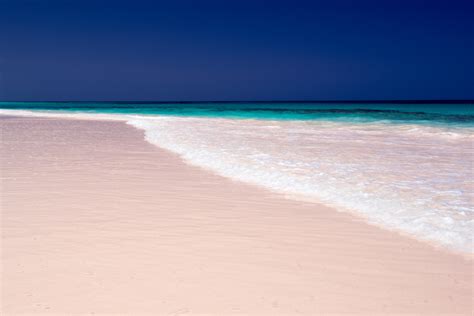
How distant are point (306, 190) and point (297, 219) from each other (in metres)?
1.51

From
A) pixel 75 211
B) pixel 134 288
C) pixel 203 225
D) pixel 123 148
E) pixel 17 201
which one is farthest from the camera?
pixel 123 148

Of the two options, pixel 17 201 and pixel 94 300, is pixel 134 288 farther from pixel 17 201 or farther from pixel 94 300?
pixel 17 201

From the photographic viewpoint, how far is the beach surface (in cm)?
282

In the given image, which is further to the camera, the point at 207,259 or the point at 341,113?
the point at 341,113

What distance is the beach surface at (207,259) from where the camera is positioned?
282cm

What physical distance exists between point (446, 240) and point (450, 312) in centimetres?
148

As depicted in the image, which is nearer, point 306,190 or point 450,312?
point 450,312

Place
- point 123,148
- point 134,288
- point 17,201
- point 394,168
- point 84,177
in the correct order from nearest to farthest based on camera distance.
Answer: point 134,288, point 17,201, point 84,177, point 394,168, point 123,148

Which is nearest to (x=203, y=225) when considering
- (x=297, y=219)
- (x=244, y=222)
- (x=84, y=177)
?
(x=244, y=222)

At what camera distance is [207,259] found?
355cm

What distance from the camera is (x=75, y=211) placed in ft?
16.5

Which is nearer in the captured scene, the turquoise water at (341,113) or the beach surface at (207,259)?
the beach surface at (207,259)

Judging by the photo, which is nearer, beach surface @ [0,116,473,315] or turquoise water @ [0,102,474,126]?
beach surface @ [0,116,473,315]

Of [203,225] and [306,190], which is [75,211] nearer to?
[203,225]
